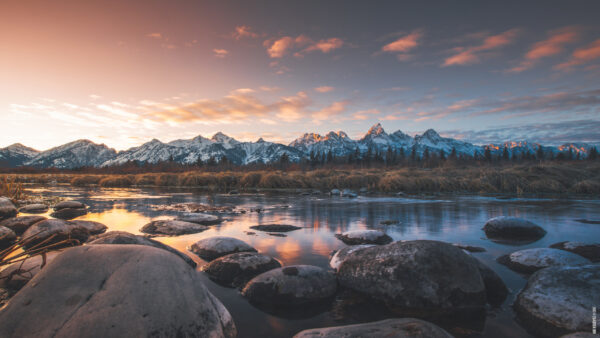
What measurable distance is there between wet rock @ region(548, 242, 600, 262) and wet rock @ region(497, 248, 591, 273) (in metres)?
1.49

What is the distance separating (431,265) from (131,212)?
14592mm


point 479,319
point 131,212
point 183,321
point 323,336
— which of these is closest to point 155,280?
point 183,321

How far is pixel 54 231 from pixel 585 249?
13.8 meters

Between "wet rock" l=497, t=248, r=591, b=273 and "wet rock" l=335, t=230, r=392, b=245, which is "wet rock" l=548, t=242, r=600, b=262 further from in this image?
"wet rock" l=335, t=230, r=392, b=245

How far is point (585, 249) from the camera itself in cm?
723

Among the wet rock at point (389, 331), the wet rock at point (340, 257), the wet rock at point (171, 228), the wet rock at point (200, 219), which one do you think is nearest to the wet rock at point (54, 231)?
the wet rock at point (171, 228)

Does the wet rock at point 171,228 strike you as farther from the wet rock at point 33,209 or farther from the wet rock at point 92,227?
the wet rock at point 33,209

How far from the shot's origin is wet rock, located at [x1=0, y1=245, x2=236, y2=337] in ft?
8.63

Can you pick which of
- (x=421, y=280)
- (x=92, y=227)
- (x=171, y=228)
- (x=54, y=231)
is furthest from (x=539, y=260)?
(x=92, y=227)

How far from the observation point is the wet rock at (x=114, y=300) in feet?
8.63

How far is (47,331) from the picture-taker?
258 cm

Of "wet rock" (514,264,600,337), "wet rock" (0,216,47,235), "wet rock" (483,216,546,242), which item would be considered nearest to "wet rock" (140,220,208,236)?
"wet rock" (0,216,47,235)

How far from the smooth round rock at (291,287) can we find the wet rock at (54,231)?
5585 millimetres

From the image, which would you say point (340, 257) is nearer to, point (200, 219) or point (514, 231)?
point (514, 231)
